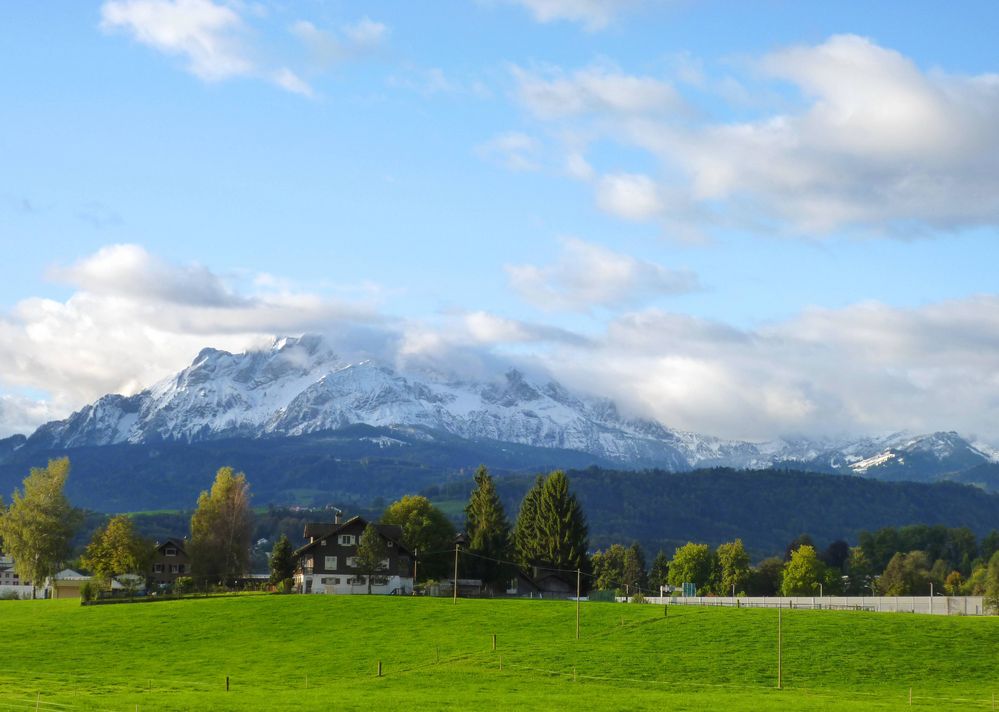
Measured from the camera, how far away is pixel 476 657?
10012 centimetres

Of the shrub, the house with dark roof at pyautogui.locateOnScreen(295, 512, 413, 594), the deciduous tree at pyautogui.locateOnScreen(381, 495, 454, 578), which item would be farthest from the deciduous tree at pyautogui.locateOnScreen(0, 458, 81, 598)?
the deciduous tree at pyautogui.locateOnScreen(381, 495, 454, 578)

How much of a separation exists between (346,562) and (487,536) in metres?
17.4

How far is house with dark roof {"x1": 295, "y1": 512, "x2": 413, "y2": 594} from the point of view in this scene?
154625 mm

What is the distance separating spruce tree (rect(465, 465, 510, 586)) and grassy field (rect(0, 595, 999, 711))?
28102mm

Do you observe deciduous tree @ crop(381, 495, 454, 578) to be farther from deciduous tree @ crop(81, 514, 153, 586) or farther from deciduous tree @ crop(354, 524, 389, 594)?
deciduous tree @ crop(81, 514, 153, 586)

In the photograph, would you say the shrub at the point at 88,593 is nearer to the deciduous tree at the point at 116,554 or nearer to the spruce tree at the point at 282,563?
the deciduous tree at the point at 116,554

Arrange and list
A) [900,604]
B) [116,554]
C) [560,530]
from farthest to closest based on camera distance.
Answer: [560,530]
[116,554]
[900,604]

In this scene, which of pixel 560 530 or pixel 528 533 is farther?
pixel 528 533

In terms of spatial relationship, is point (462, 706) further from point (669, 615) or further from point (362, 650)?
point (669, 615)

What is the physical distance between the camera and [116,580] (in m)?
164

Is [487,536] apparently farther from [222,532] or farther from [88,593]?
[88,593]

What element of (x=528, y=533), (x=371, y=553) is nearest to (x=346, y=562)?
(x=371, y=553)

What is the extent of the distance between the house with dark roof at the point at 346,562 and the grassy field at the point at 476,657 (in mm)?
22741

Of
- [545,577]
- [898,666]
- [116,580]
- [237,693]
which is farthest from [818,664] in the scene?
[116,580]
